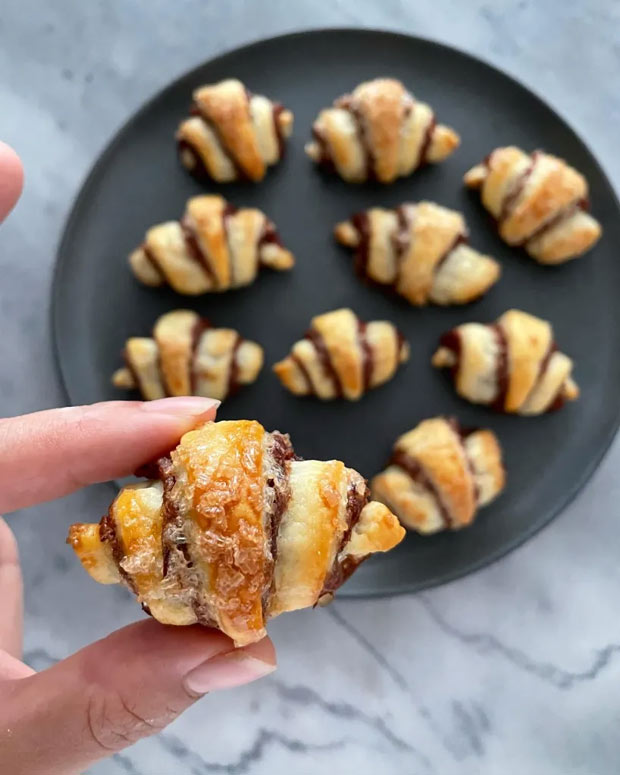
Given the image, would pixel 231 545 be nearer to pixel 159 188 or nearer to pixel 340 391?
pixel 340 391

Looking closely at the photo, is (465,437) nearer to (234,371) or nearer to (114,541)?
(234,371)

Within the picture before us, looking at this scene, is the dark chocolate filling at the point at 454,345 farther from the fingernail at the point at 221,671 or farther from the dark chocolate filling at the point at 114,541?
the dark chocolate filling at the point at 114,541

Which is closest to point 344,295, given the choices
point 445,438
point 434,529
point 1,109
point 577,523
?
point 445,438

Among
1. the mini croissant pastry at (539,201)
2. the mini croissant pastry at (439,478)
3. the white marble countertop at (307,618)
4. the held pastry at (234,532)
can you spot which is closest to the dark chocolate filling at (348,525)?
the held pastry at (234,532)

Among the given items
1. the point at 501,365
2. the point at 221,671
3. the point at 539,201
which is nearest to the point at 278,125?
the point at 539,201

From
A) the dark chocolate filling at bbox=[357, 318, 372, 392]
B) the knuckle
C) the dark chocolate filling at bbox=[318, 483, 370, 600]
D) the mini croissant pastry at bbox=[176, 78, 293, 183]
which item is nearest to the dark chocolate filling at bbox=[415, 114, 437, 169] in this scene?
the mini croissant pastry at bbox=[176, 78, 293, 183]

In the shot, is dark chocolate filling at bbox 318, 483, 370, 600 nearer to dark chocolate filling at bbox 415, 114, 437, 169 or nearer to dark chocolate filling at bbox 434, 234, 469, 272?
dark chocolate filling at bbox 434, 234, 469, 272
